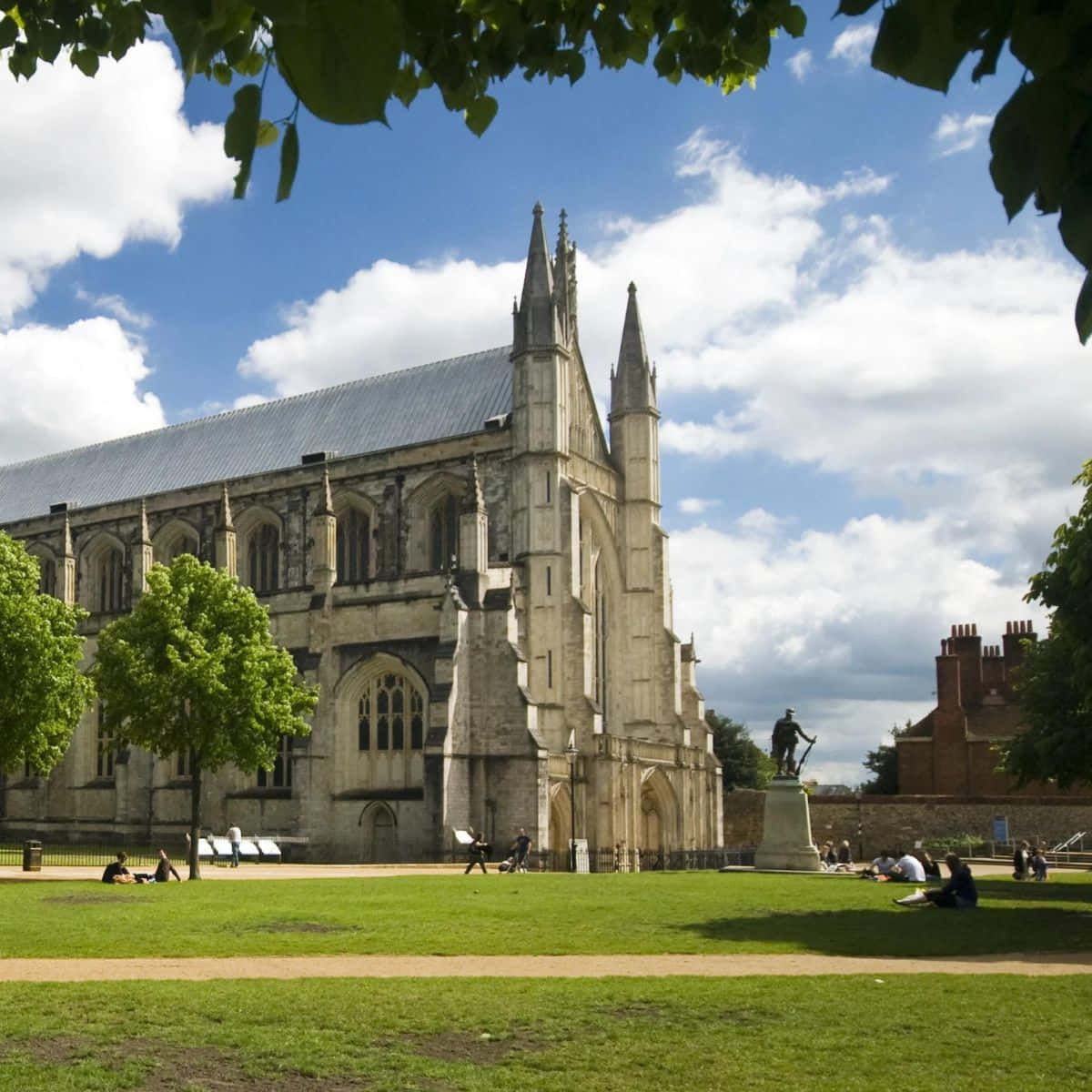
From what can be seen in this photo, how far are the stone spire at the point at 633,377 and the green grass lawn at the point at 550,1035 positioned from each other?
133ft

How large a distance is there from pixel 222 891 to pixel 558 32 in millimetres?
22997

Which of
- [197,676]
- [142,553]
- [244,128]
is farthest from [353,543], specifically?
[244,128]

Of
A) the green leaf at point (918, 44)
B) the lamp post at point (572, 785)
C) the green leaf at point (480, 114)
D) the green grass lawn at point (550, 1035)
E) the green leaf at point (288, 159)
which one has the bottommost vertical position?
the green grass lawn at point (550, 1035)

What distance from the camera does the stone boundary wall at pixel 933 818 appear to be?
2045 inches

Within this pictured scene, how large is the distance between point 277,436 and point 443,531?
11889 mm

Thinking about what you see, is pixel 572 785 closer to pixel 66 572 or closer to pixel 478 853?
pixel 478 853

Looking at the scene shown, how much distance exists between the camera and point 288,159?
9.25ft

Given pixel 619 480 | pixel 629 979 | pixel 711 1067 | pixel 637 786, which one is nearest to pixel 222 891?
pixel 629 979

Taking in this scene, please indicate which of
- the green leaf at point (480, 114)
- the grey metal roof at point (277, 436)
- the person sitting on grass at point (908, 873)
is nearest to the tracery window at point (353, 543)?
the grey metal roof at point (277, 436)

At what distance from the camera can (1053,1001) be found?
1220 cm

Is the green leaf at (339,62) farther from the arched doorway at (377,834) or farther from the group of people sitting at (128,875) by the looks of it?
the arched doorway at (377,834)

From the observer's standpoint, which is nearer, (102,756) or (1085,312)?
(1085,312)

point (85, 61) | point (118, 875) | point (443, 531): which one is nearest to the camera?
point (85, 61)

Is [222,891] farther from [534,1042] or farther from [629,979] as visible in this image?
[534,1042]
